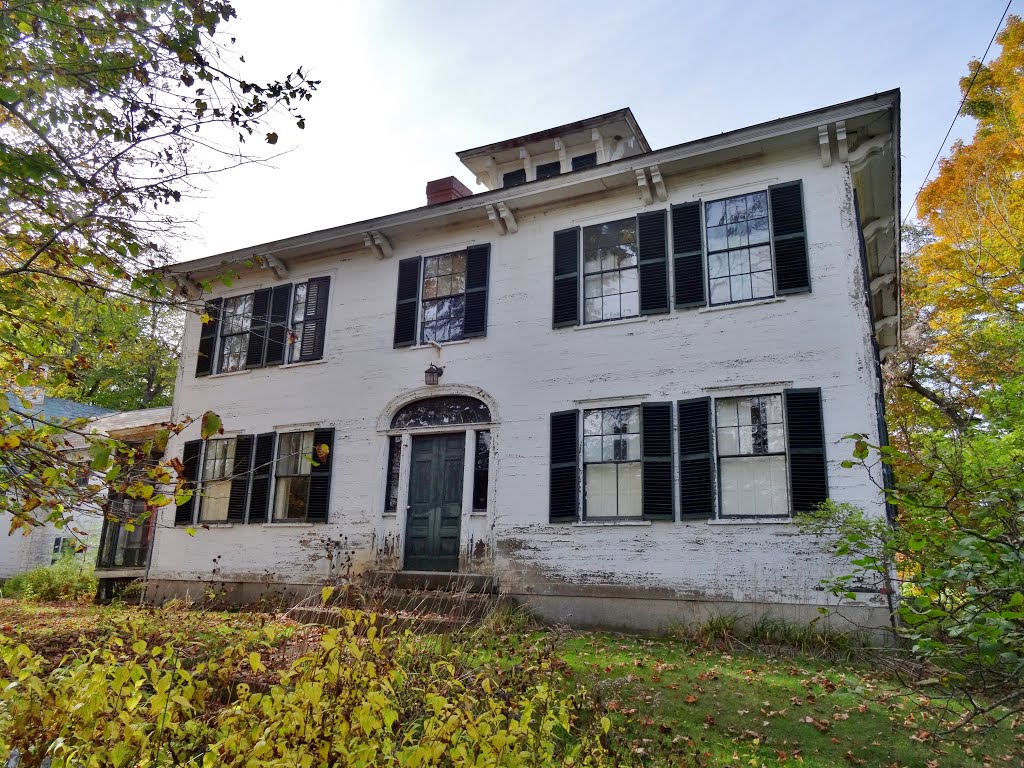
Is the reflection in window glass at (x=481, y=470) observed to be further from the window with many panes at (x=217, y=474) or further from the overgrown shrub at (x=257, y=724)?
the overgrown shrub at (x=257, y=724)

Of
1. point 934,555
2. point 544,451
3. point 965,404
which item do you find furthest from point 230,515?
point 965,404

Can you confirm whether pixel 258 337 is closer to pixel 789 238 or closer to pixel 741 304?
pixel 741 304

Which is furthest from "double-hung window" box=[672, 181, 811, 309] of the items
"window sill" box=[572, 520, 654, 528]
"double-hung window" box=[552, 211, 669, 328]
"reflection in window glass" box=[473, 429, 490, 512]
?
"reflection in window glass" box=[473, 429, 490, 512]

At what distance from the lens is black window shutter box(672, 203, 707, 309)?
410 inches

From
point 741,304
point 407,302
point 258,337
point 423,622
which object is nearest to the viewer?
→ point 423,622

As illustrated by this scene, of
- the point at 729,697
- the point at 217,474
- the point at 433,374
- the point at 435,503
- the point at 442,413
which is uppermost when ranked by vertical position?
the point at 433,374

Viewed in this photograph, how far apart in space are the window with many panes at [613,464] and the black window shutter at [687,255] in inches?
72.7

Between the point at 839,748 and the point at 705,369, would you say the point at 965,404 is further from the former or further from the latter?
the point at 839,748

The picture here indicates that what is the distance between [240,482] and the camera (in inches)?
532

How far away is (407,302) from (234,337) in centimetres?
439

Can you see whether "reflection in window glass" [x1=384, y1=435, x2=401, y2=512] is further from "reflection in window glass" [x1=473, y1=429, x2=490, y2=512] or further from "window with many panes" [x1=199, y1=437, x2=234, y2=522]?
"window with many panes" [x1=199, y1=437, x2=234, y2=522]

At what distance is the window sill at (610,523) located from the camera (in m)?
9.87

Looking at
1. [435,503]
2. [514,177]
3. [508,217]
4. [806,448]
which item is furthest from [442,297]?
[806,448]

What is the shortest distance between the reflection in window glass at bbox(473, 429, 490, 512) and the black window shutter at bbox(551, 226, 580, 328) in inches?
86.1
